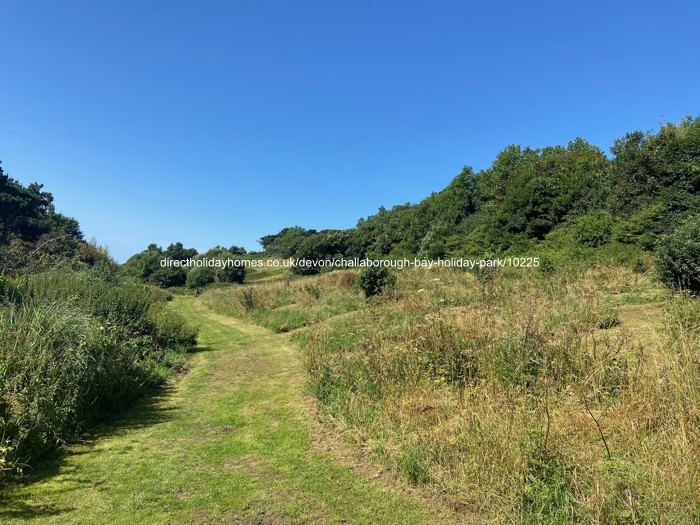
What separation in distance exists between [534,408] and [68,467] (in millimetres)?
5161

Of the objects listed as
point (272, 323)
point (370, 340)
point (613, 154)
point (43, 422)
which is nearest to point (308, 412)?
point (370, 340)

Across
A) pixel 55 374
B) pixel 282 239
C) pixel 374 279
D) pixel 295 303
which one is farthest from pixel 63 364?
pixel 282 239

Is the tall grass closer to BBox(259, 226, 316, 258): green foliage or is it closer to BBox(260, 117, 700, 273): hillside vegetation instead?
BBox(260, 117, 700, 273): hillside vegetation

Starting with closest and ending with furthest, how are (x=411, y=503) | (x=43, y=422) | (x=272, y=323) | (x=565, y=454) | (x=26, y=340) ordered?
(x=565, y=454) → (x=411, y=503) → (x=43, y=422) → (x=26, y=340) → (x=272, y=323)

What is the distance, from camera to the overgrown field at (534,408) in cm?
276

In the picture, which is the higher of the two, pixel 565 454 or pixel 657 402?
pixel 657 402

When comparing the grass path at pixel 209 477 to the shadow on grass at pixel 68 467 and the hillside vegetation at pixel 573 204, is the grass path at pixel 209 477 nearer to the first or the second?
the shadow on grass at pixel 68 467

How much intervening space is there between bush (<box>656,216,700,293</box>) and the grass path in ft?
28.7

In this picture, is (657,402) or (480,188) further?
(480,188)

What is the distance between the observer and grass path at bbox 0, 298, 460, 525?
327 cm

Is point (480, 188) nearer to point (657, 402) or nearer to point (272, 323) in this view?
point (272, 323)

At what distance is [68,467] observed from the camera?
415 cm

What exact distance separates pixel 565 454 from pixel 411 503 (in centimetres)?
142

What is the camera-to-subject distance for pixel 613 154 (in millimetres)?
24750
